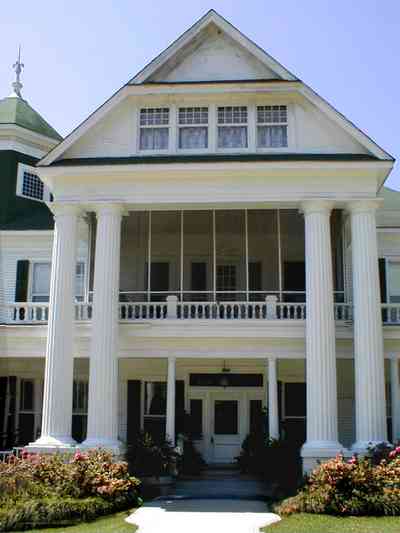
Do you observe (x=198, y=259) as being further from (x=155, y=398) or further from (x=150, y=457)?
(x=150, y=457)

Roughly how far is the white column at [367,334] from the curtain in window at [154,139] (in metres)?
5.82

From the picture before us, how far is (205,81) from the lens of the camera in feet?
70.6

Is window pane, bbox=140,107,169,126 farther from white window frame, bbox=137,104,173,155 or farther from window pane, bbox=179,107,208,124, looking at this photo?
window pane, bbox=179,107,208,124

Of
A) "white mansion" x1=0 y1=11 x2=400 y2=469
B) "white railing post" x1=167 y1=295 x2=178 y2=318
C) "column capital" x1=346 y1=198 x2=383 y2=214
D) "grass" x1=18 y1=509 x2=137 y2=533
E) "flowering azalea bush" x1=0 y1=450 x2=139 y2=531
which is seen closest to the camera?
"grass" x1=18 y1=509 x2=137 y2=533

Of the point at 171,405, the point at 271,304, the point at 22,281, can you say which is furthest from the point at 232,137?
the point at 22,281

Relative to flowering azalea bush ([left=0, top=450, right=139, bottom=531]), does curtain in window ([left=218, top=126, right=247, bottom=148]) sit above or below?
above

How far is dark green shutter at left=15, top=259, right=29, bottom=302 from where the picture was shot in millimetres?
24641

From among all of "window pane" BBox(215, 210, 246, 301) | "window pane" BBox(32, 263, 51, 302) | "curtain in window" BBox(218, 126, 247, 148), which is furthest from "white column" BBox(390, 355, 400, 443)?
"window pane" BBox(32, 263, 51, 302)

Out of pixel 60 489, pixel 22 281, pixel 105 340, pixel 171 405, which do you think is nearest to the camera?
pixel 60 489

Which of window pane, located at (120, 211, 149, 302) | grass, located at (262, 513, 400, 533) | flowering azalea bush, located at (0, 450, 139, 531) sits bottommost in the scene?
grass, located at (262, 513, 400, 533)

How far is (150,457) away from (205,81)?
10948 millimetres

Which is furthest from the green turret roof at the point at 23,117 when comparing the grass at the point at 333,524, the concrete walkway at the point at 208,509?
the grass at the point at 333,524

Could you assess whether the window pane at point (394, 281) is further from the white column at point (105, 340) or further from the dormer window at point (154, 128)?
the white column at point (105, 340)

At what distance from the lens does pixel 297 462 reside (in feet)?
64.1
